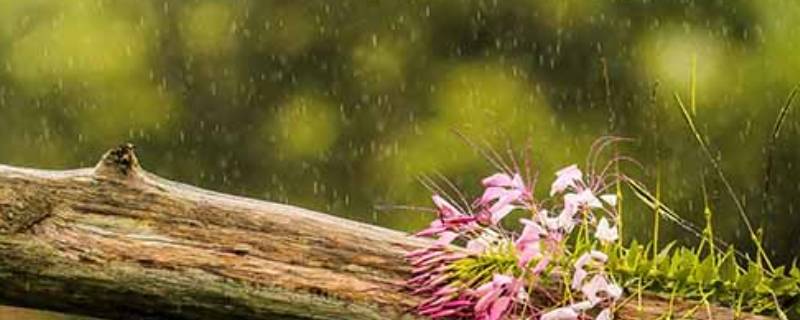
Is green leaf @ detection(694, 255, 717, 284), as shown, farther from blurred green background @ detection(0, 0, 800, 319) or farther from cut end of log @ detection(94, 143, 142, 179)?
blurred green background @ detection(0, 0, 800, 319)

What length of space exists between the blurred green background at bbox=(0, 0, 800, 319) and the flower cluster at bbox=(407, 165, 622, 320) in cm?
420

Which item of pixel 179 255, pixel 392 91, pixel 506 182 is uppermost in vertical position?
pixel 392 91

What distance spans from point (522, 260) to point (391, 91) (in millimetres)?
5219

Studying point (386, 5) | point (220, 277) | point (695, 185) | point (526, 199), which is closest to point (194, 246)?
point (220, 277)

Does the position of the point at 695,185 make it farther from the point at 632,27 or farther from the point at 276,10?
the point at 276,10

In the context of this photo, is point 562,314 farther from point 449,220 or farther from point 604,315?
point 449,220

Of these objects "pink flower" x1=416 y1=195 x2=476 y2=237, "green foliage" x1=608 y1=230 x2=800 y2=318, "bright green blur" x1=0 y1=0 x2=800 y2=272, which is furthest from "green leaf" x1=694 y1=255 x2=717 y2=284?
"bright green blur" x1=0 y1=0 x2=800 y2=272

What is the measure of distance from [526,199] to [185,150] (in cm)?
557

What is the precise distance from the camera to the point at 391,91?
28.2 feet

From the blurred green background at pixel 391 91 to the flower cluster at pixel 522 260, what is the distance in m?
4.20

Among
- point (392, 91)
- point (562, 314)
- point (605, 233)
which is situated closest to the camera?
point (562, 314)

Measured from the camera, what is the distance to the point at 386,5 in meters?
8.59

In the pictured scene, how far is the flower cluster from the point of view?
3.42 m

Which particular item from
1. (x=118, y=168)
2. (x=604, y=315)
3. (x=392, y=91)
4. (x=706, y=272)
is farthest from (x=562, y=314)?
(x=392, y=91)
